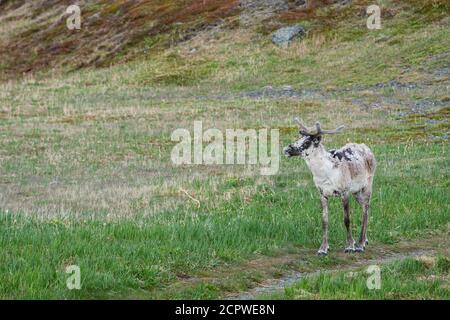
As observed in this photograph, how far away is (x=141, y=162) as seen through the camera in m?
29.1

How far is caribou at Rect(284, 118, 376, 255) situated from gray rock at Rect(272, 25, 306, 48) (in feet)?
168

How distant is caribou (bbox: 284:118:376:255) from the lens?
15219 millimetres

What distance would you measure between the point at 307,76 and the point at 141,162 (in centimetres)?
3071

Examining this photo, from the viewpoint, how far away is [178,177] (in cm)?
2552

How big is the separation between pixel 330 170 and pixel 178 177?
35.5ft

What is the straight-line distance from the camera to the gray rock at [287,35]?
6669 cm

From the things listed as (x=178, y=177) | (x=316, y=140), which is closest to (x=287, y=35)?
(x=178, y=177)

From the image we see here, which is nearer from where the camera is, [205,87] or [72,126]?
[72,126]

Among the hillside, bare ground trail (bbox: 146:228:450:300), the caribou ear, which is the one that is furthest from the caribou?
the hillside

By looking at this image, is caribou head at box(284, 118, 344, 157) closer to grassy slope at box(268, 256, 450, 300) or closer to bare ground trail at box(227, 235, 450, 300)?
bare ground trail at box(227, 235, 450, 300)

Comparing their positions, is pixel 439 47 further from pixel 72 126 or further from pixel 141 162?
pixel 141 162
